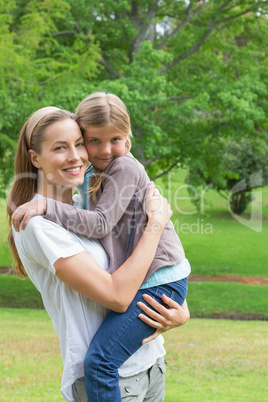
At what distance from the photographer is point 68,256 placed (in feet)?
5.78

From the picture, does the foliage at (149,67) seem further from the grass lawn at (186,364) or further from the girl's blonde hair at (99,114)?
the girl's blonde hair at (99,114)

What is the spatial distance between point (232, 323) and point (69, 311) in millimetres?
9835

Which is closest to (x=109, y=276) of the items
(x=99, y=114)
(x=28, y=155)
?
(x=28, y=155)

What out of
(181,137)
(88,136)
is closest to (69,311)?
(88,136)

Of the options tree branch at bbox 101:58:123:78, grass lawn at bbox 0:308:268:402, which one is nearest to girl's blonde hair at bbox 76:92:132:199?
grass lawn at bbox 0:308:268:402

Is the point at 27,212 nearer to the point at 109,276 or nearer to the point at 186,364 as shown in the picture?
the point at 109,276

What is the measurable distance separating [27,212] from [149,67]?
1114 cm

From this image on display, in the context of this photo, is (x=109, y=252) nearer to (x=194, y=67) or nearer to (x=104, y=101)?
(x=104, y=101)

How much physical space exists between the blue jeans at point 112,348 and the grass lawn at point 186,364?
130 inches

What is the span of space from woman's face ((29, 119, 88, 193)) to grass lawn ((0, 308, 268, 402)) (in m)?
3.54

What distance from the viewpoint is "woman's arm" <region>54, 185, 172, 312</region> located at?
5.78 feet

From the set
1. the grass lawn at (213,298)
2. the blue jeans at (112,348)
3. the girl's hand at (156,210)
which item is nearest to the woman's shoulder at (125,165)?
the girl's hand at (156,210)

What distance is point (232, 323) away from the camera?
11.1 meters

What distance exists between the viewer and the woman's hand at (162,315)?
1.94 meters
